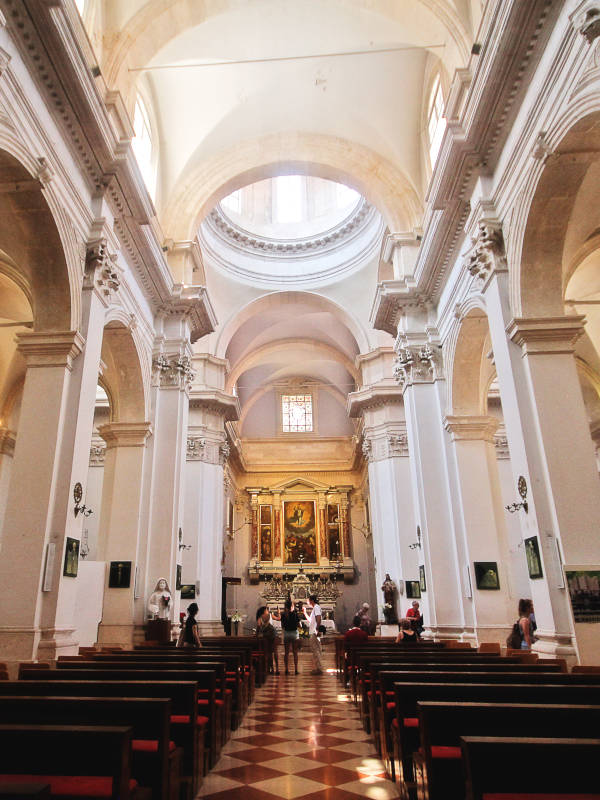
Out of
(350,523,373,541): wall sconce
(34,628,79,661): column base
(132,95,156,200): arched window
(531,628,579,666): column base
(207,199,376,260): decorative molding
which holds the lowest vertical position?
→ (531,628,579,666): column base

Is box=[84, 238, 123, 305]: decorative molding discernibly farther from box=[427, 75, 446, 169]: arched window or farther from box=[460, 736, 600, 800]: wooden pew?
box=[460, 736, 600, 800]: wooden pew

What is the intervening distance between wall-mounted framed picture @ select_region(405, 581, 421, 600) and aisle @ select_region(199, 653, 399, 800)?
295 inches

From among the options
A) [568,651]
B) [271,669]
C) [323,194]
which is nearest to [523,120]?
[568,651]

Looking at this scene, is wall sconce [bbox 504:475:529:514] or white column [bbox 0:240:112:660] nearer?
white column [bbox 0:240:112:660]

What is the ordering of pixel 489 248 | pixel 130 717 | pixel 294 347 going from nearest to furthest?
1. pixel 130 717
2. pixel 489 248
3. pixel 294 347

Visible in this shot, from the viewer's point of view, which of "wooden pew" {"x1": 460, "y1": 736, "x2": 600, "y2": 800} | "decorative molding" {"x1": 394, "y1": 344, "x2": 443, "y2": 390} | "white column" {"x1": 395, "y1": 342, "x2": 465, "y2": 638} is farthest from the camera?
"decorative molding" {"x1": 394, "y1": 344, "x2": 443, "y2": 390}

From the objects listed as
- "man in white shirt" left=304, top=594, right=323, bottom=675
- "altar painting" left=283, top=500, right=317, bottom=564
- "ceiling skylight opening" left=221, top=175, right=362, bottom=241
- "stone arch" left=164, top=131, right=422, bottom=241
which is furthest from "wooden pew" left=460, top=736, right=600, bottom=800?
"altar painting" left=283, top=500, right=317, bottom=564

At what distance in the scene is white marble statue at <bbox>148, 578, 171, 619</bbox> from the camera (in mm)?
10203

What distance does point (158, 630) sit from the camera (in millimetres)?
10023

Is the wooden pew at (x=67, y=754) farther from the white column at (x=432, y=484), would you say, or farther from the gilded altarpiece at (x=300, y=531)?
the gilded altarpiece at (x=300, y=531)

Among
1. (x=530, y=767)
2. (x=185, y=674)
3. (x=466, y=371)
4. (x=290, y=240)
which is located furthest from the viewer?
(x=290, y=240)

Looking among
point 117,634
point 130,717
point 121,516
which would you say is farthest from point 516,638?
point 121,516

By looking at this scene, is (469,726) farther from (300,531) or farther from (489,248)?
(300,531)

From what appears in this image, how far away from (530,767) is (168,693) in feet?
8.23
